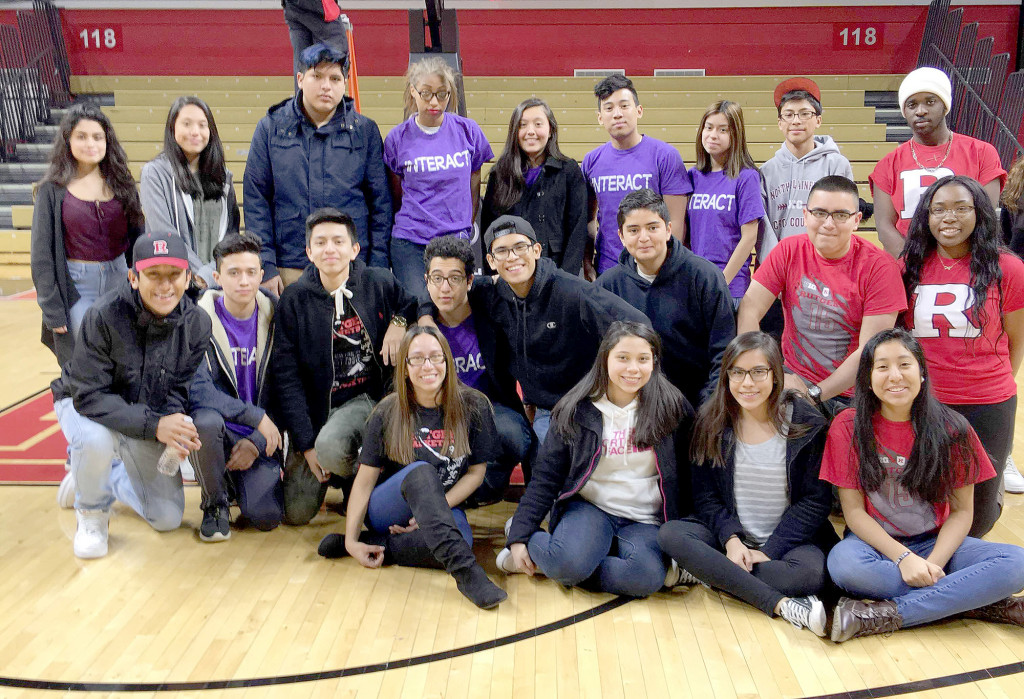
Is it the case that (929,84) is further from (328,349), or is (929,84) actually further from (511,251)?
(328,349)

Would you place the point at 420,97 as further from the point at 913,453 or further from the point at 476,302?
the point at 913,453

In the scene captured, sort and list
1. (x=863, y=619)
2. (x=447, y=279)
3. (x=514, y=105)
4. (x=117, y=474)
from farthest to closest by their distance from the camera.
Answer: (x=514, y=105) → (x=117, y=474) → (x=447, y=279) → (x=863, y=619)

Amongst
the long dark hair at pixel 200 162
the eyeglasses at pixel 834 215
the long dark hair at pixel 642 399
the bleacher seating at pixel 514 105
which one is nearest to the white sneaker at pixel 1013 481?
the eyeglasses at pixel 834 215

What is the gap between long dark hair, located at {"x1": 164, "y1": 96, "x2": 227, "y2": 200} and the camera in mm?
3246

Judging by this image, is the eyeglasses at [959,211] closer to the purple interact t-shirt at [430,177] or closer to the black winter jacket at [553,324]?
the black winter jacket at [553,324]

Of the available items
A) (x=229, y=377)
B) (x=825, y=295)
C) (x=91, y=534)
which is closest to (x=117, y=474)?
(x=91, y=534)

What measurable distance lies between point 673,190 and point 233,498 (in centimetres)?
199

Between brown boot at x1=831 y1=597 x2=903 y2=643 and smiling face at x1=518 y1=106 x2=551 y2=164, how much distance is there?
1927 millimetres

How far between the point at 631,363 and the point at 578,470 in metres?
0.36

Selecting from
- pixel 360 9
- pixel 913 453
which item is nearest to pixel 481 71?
pixel 360 9

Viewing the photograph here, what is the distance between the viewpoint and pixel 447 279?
303cm

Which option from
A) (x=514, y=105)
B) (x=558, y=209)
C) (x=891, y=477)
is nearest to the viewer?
(x=891, y=477)

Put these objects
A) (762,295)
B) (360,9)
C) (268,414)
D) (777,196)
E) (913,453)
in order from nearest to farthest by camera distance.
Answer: (913,453) → (762,295) → (268,414) → (777,196) → (360,9)

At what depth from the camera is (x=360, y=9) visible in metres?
9.72
